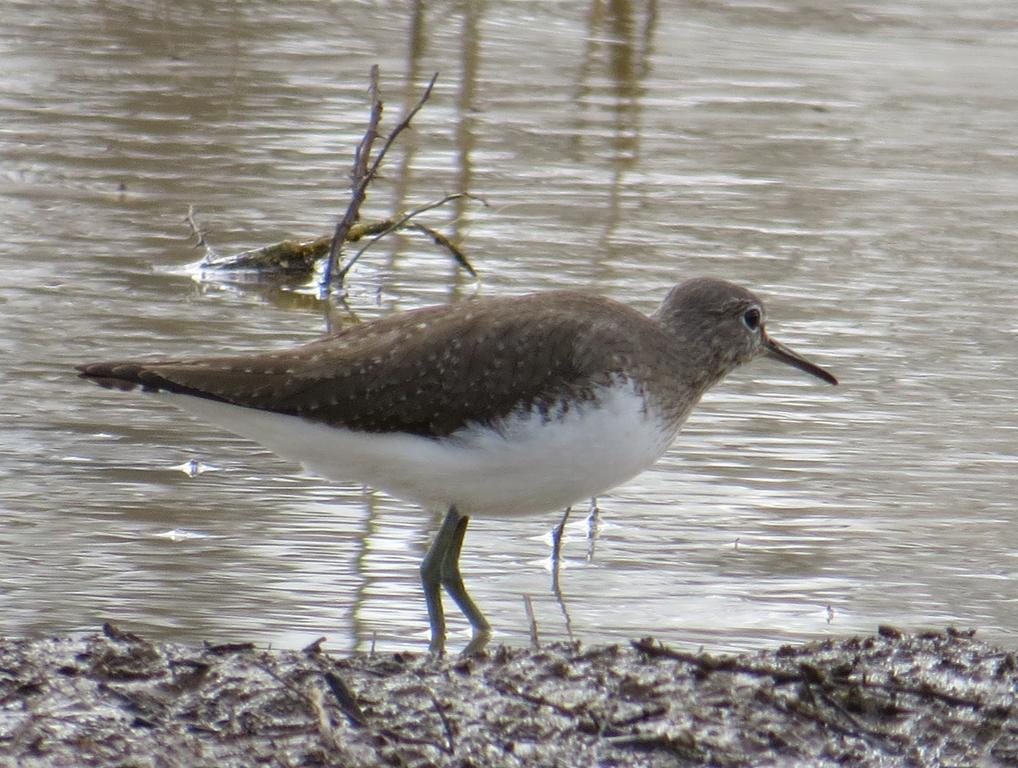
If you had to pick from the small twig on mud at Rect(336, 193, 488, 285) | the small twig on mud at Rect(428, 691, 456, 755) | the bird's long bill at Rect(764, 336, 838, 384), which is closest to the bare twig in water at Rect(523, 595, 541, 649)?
the small twig on mud at Rect(428, 691, 456, 755)

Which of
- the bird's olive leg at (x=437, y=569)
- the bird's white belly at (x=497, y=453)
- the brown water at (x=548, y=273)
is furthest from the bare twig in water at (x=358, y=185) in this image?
the bird's olive leg at (x=437, y=569)

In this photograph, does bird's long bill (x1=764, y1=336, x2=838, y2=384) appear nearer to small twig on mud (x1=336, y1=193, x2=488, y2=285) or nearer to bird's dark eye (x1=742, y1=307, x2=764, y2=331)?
bird's dark eye (x1=742, y1=307, x2=764, y2=331)

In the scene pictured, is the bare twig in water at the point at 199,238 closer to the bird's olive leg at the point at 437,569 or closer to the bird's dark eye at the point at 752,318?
the bird's dark eye at the point at 752,318

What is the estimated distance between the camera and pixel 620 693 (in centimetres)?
472

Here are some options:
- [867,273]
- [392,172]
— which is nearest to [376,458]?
[867,273]

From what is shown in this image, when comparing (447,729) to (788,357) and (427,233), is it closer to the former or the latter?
(788,357)

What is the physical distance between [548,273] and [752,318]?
3093 mm

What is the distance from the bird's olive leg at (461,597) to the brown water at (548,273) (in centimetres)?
10

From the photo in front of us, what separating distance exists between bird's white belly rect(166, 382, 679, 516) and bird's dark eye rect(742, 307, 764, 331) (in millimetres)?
712

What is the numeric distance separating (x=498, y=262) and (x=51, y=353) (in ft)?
8.70

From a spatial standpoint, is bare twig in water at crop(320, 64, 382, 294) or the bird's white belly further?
bare twig in water at crop(320, 64, 382, 294)

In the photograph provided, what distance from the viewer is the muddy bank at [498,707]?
4.25m

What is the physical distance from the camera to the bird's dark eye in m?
6.41

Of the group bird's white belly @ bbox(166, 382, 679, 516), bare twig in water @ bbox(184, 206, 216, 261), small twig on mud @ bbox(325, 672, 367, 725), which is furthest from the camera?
bare twig in water @ bbox(184, 206, 216, 261)
